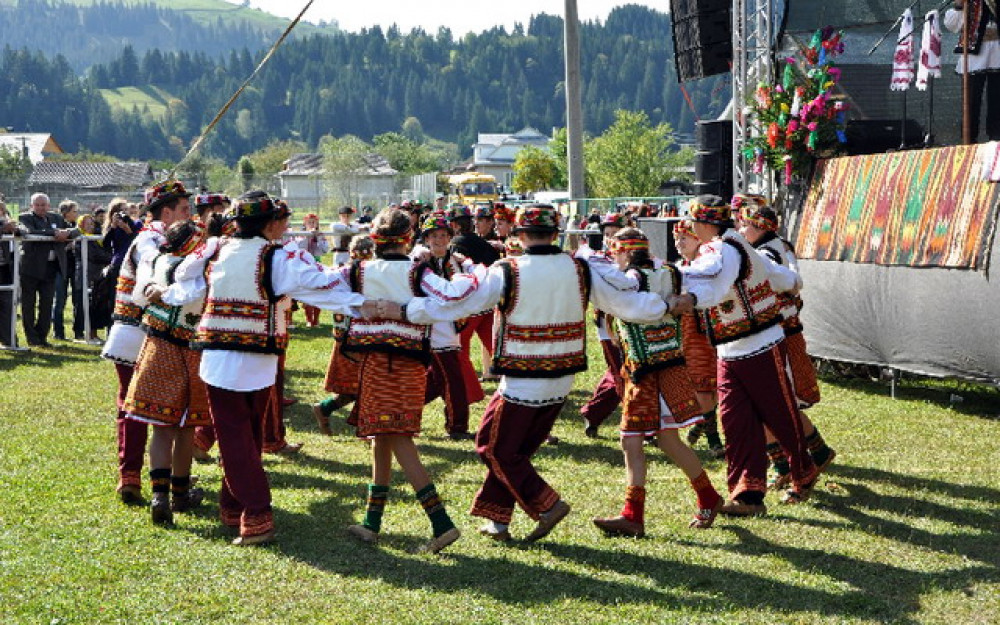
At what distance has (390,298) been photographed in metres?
5.97

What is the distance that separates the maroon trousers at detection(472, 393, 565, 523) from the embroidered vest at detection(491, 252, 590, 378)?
209 millimetres

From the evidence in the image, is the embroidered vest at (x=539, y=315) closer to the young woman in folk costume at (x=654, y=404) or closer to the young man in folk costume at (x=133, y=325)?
the young woman in folk costume at (x=654, y=404)

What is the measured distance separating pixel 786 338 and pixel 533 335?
270 cm

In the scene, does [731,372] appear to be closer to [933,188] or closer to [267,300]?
[267,300]

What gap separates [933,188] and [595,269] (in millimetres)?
5564

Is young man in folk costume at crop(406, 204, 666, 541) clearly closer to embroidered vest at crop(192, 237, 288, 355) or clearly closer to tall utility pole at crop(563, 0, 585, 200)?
embroidered vest at crop(192, 237, 288, 355)

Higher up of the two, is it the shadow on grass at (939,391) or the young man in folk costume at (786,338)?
the young man in folk costume at (786,338)

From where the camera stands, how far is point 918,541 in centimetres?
621

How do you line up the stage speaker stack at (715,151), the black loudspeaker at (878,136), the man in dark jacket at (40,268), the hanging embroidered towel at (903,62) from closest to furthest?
the black loudspeaker at (878,136), the hanging embroidered towel at (903,62), the man in dark jacket at (40,268), the stage speaker stack at (715,151)

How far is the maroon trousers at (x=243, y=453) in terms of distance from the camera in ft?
19.6

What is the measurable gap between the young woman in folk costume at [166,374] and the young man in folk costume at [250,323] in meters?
0.57

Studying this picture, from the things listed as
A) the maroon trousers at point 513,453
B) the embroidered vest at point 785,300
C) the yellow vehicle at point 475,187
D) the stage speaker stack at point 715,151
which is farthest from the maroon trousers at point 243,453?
the yellow vehicle at point 475,187

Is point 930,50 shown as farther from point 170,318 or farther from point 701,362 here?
point 170,318

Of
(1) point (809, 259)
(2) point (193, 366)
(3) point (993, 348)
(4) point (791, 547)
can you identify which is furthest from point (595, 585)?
(1) point (809, 259)
